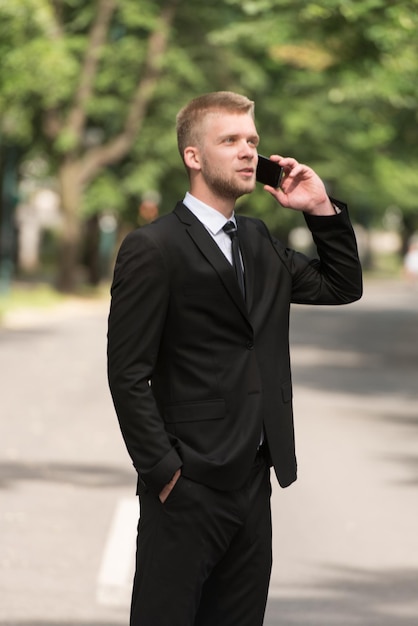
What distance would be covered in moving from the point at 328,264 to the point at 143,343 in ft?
2.06

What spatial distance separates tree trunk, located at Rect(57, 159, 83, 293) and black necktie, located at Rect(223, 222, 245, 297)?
35.1m

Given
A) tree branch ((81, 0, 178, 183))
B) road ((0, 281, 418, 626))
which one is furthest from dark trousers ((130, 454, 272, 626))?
tree branch ((81, 0, 178, 183))

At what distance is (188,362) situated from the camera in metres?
3.95

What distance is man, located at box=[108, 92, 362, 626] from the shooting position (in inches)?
154

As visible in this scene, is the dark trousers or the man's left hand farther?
the man's left hand

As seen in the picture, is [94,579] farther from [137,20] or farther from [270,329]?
[137,20]

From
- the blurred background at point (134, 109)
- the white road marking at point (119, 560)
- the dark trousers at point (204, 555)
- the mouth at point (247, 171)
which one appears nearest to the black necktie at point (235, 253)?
the mouth at point (247, 171)

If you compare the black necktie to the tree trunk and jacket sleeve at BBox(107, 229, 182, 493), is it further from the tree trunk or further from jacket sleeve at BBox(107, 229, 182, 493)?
the tree trunk

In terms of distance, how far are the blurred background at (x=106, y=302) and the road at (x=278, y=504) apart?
21mm

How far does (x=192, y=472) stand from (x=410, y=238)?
280 feet

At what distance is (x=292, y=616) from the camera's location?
6.37m

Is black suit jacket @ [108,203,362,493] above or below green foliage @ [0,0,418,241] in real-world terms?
below

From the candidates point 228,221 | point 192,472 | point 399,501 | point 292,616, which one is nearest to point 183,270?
point 228,221

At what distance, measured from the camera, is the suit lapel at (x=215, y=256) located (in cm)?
396
